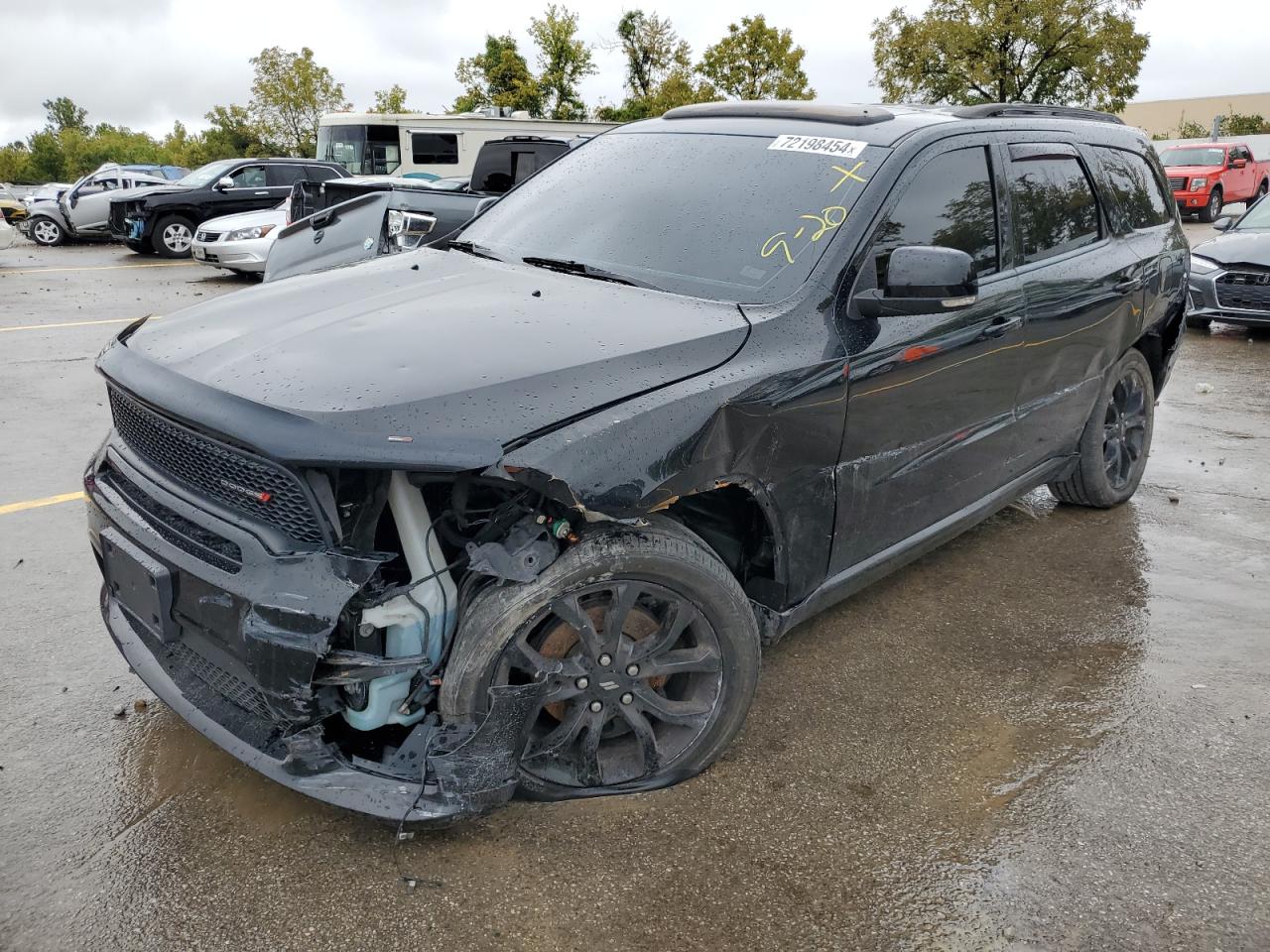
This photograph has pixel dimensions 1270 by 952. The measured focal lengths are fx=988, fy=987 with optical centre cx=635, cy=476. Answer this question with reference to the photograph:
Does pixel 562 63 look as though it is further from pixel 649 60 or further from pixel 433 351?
pixel 433 351

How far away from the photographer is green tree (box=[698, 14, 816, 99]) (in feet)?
114

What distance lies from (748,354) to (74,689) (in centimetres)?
252

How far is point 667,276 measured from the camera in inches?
124

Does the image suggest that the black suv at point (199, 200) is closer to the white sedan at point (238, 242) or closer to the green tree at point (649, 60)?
the white sedan at point (238, 242)

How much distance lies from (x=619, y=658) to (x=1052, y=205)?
2771 mm

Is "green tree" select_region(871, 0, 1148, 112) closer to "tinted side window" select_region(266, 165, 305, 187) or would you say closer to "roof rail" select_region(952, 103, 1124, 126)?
"tinted side window" select_region(266, 165, 305, 187)

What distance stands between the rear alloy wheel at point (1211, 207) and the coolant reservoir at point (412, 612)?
24962 mm

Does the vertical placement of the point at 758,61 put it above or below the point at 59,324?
above

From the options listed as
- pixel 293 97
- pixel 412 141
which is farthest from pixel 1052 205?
pixel 293 97

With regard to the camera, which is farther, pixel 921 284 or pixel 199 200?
pixel 199 200

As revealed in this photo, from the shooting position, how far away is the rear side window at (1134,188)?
4.60 m

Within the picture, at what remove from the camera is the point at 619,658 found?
2656mm

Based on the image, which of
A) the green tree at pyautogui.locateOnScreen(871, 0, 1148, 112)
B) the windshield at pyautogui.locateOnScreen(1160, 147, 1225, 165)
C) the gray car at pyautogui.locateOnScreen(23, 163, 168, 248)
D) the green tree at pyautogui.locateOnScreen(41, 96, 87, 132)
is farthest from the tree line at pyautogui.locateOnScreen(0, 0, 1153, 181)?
the green tree at pyautogui.locateOnScreen(41, 96, 87, 132)

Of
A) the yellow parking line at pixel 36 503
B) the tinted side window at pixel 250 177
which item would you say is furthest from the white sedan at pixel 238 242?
the yellow parking line at pixel 36 503
